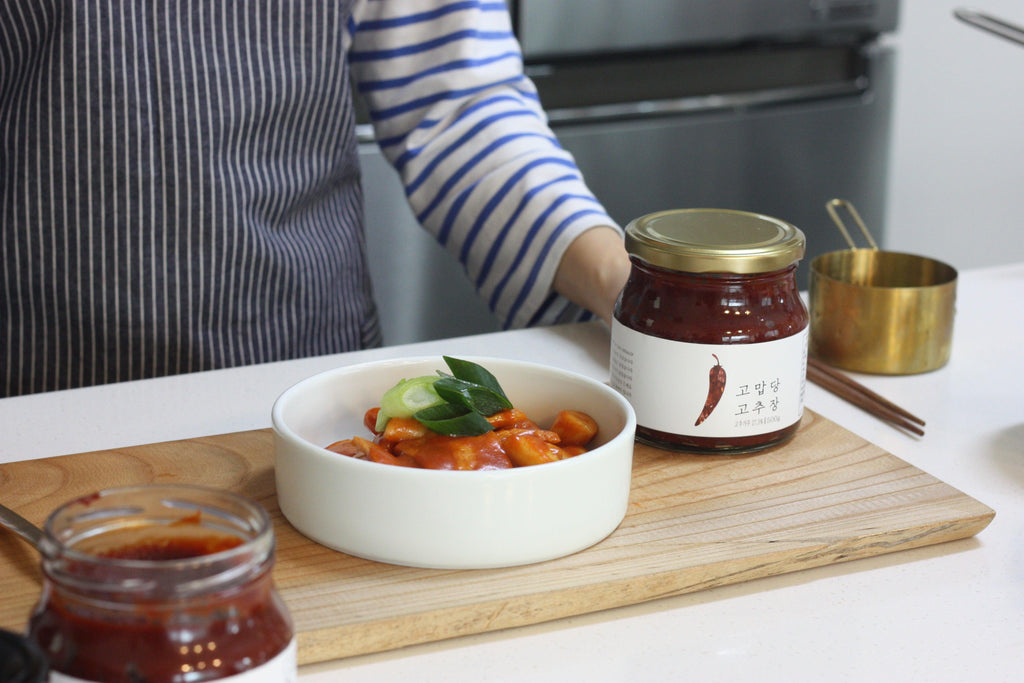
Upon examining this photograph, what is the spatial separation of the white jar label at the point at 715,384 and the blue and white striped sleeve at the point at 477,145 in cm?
31

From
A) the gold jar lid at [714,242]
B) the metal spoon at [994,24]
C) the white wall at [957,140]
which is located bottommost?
the white wall at [957,140]

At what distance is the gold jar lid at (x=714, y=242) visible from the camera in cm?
65

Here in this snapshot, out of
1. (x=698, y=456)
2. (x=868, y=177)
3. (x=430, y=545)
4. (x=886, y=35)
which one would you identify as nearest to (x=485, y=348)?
(x=698, y=456)

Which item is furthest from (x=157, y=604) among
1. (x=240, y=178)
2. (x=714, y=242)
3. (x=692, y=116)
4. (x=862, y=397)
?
(x=692, y=116)

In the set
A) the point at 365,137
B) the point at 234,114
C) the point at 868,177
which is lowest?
the point at 868,177

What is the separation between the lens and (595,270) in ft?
3.03

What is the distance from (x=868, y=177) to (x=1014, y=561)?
155 centimetres

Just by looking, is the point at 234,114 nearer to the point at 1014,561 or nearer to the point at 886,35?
the point at 1014,561

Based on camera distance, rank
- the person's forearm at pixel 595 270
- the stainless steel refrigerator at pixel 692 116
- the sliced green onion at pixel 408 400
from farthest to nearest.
Result: the stainless steel refrigerator at pixel 692 116 < the person's forearm at pixel 595 270 < the sliced green onion at pixel 408 400

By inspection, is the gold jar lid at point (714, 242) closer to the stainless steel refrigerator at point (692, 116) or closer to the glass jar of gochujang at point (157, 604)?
the glass jar of gochujang at point (157, 604)

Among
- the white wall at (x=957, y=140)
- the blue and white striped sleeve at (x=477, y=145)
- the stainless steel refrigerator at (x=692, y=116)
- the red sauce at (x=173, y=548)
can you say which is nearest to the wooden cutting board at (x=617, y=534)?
the red sauce at (x=173, y=548)

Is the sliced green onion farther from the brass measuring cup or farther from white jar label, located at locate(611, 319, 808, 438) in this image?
the brass measuring cup

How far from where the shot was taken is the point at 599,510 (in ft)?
1.85

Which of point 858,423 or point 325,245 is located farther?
→ point 325,245
